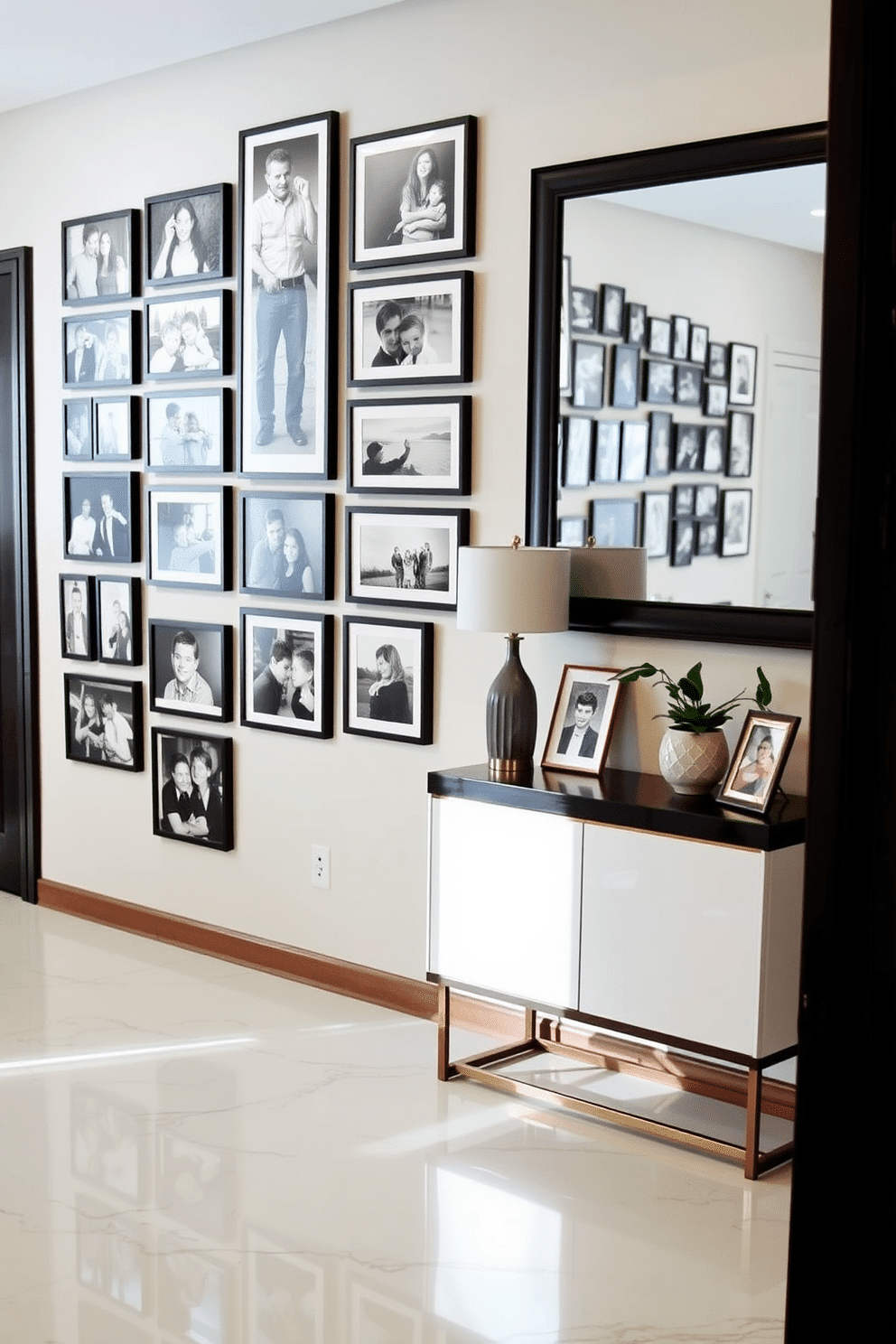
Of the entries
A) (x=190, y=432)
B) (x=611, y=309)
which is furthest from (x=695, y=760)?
(x=190, y=432)

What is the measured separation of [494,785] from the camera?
3.21 metres

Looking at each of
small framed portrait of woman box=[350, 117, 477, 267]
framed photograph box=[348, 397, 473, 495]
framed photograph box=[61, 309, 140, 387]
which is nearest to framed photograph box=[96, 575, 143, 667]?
framed photograph box=[61, 309, 140, 387]

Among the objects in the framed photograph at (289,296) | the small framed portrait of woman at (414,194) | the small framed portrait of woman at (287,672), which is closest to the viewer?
the small framed portrait of woman at (414,194)

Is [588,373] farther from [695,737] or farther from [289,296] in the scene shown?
[289,296]

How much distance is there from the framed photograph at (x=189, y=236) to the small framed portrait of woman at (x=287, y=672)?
104 cm

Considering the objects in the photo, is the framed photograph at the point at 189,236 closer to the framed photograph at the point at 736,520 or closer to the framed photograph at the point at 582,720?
the framed photograph at the point at 582,720

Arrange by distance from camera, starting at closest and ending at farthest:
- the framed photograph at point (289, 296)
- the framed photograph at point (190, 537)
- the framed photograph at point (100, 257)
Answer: the framed photograph at point (289, 296), the framed photograph at point (190, 537), the framed photograph at point (100, 257)

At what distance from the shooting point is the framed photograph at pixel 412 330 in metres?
3.57

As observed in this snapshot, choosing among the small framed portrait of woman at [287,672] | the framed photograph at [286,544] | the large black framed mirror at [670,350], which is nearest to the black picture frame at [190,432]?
the framed photograph at [286,544]

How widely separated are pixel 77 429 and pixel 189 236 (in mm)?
809

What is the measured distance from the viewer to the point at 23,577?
4.90 metres

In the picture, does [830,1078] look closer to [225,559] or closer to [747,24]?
[747,24]

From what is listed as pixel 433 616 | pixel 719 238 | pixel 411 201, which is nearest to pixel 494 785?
pixel 433 616

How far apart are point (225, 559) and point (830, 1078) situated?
354 centimetres
